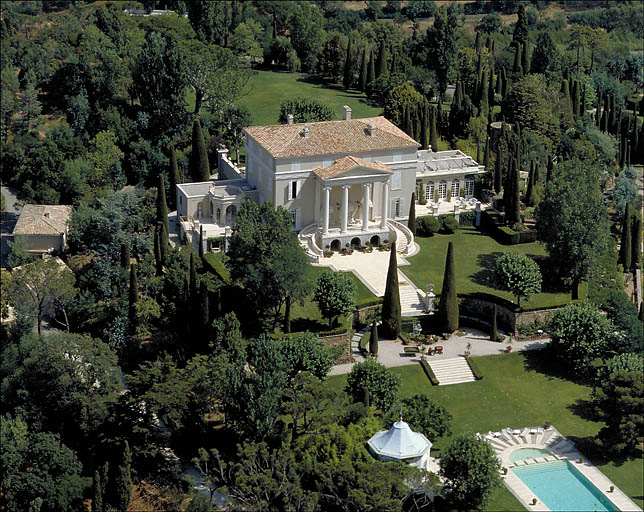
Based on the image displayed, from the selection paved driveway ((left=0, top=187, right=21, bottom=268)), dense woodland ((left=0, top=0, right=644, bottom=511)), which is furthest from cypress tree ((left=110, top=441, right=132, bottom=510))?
paved driveway ((left=0, top=187, right=21, bottom=268))

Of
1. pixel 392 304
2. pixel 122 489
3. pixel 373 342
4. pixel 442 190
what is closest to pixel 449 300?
pixel 392 304

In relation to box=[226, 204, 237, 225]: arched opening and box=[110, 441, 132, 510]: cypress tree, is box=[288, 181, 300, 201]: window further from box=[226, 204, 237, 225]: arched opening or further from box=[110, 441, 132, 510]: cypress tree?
box=[110, 441, 132, 510]: cypress tree

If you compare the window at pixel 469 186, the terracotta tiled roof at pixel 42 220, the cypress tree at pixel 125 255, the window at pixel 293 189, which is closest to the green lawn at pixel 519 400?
the cypress tree at pixel 125 255

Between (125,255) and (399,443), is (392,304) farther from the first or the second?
(125,255)

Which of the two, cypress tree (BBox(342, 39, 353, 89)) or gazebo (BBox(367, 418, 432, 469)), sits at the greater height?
cypress tree (BBox(342, 39, 353, 89))

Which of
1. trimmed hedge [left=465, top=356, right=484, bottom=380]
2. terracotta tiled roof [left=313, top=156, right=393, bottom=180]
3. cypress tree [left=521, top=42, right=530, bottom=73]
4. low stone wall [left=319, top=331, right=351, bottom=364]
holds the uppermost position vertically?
terracotta tiled roof [left=313, top=156, right=393, bottom=180]

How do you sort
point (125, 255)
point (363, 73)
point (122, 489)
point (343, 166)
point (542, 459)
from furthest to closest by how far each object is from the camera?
point (363, 73) → point (343, 166) → point (125, 255) → point (542, 459) → point (122, 489)
